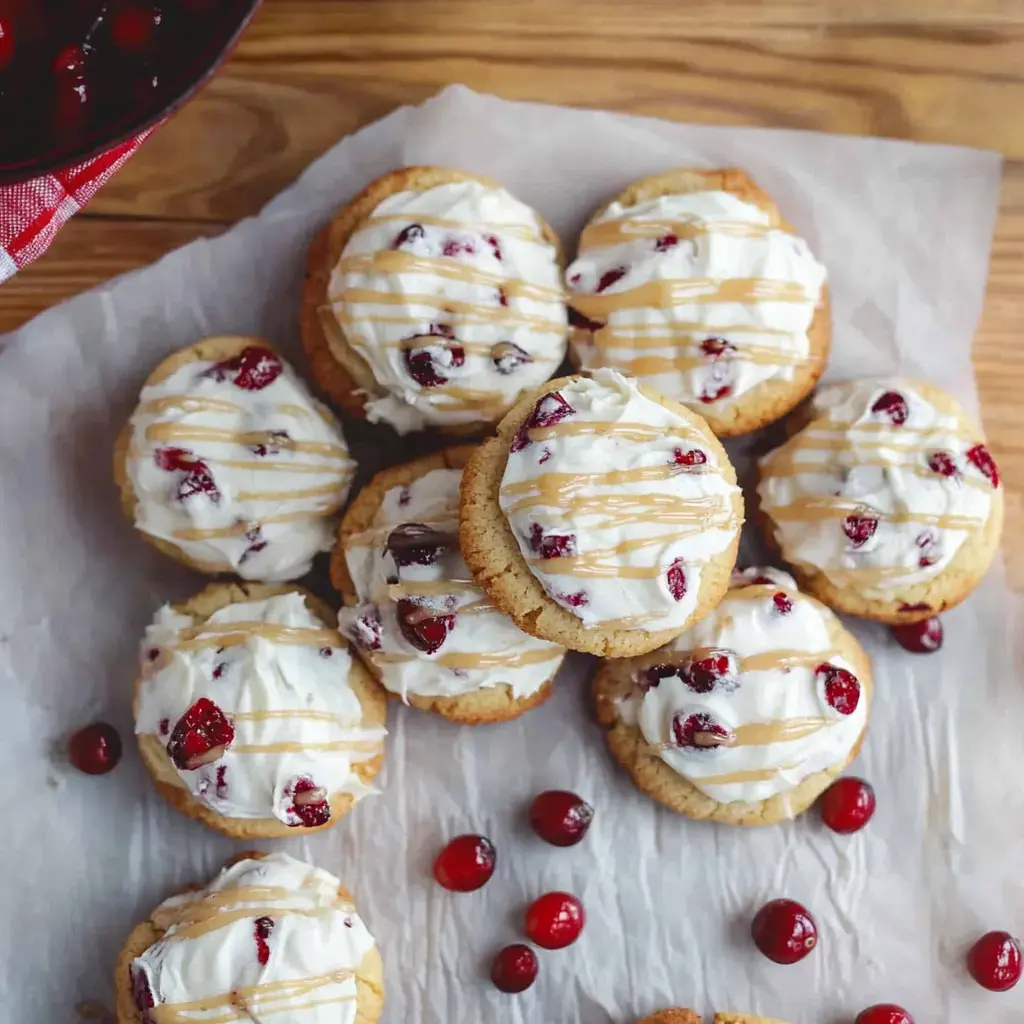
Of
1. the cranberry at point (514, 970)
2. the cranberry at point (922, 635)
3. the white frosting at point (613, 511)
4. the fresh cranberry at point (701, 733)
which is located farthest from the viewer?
the cranberry at point (922, 635)

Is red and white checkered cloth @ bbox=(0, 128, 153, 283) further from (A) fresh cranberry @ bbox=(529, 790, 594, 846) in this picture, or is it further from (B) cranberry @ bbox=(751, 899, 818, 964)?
(B) cranberry @ bbox=(751, 899, 818, 964)

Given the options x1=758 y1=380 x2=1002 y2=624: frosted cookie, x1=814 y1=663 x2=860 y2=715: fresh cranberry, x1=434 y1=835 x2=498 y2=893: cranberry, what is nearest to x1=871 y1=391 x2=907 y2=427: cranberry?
x1=758 y1=380 x2=1002 y2=624: frosted cookie

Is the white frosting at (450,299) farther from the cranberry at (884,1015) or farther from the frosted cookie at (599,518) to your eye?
the cranberry at (884,1015)

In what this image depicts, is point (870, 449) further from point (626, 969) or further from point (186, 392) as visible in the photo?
point (186, 392)

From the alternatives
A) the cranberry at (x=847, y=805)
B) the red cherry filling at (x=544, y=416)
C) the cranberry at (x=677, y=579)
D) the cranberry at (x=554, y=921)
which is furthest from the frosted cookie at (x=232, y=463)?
the cranberry at (x=847, y=805)

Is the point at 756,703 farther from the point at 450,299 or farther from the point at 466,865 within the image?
the point at 450,299

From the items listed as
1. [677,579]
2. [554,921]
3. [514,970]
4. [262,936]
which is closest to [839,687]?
[677,579]
